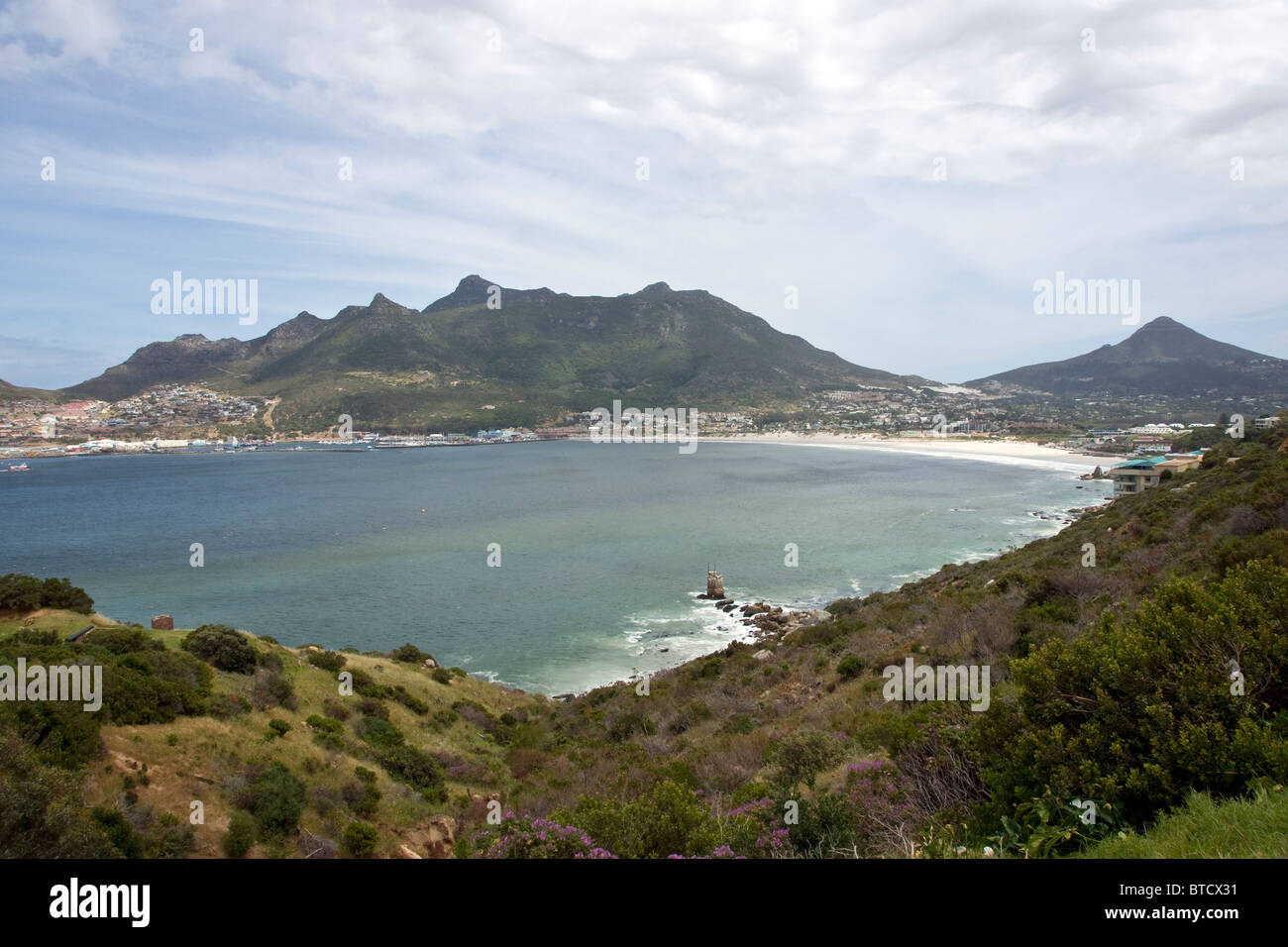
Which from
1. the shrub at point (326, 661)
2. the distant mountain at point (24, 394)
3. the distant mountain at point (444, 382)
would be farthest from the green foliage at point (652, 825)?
the distant mountain at point (24, 394)

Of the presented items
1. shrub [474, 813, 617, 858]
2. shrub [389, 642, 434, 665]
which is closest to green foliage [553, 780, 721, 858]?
shrub [474, 813, 617, 858]

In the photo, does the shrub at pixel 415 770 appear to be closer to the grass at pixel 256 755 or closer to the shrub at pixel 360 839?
the grass at pixel 256 755

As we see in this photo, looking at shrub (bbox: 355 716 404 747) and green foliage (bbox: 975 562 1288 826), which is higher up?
green foliage (bbox: 975 562 1288 826)

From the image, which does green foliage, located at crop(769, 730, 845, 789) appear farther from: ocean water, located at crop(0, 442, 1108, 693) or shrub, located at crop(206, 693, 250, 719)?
ocean water, located at crop(0, 442, 1108, 693)

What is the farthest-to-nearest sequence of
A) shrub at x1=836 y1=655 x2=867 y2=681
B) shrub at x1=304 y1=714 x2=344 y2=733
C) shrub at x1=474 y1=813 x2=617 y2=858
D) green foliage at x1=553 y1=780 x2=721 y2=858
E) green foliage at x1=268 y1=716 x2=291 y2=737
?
shrub at x1=836 y1=655 x2=867 y2=681
shrub at x1=304 y1=714 x2=344 y2=733
green foliage at x1=268 y1=716 x2=291 y2=737
green foliage at x1=553 y1=780 x2=721 y2=858
shrub at x1=474 y1=813 x2=617 y2=858

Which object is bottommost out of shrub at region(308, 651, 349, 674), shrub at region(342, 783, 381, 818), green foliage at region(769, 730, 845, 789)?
shrub at region(342, 783, 381, 818)

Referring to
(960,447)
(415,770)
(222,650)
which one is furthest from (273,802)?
(960,447)
